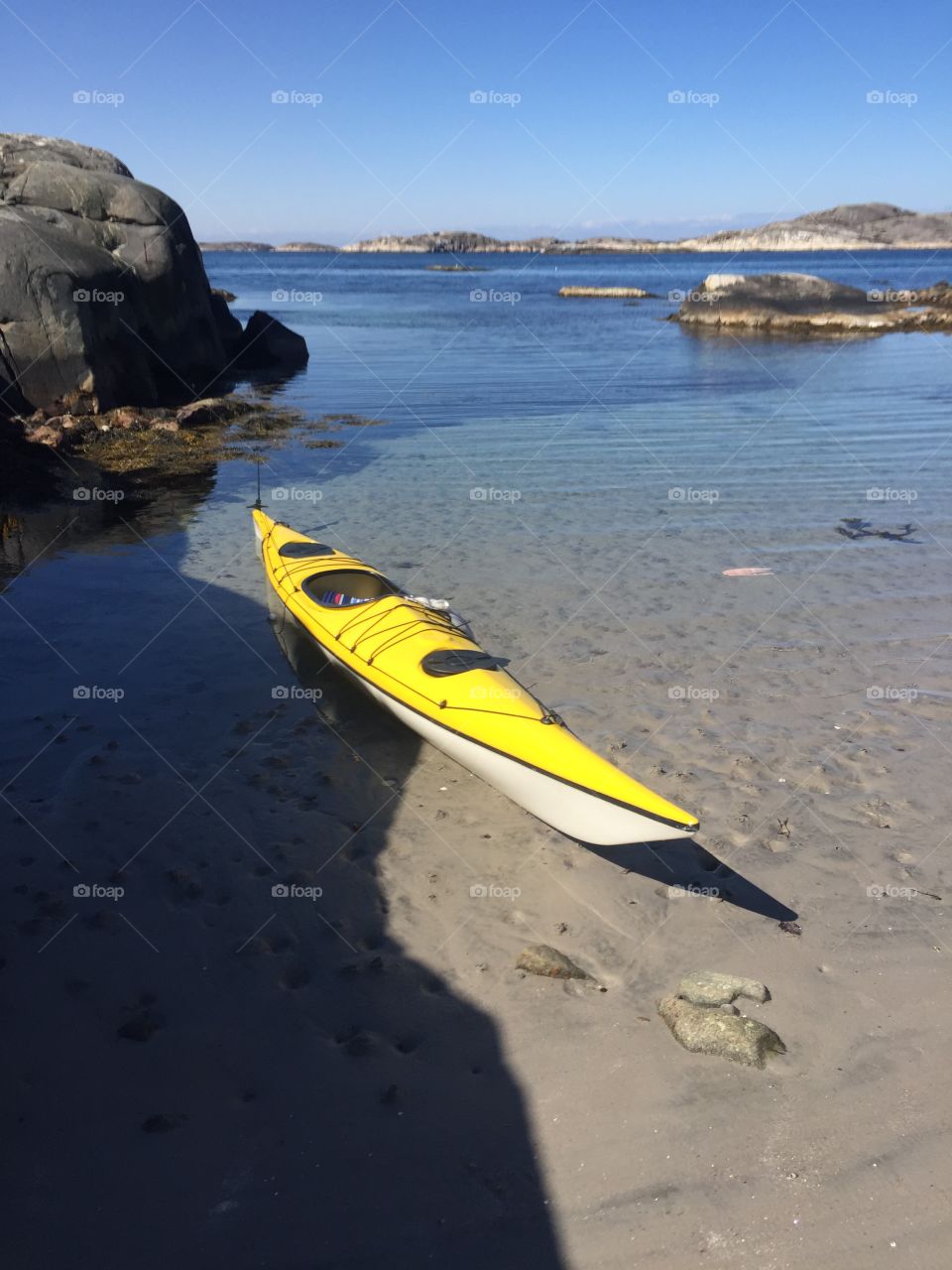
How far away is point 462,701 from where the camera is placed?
21.4 feet

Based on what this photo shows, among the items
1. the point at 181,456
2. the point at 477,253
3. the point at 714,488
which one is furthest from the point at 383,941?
the point at 477,253

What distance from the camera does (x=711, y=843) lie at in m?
5.94

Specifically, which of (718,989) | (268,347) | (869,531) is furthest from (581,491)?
(268,347)

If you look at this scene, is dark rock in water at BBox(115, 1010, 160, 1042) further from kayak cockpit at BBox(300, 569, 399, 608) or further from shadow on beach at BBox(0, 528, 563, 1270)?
kayak cockpit at BBox(300, 569, 399, 608)

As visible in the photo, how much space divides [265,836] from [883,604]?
23.6 feet

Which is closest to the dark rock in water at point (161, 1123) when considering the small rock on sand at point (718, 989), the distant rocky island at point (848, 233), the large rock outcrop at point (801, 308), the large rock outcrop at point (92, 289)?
the small rock on sand at point (718, 989)

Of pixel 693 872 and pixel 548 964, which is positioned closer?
pixel 548 964

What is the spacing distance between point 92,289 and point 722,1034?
18.6 m

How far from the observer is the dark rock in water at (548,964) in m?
4.85

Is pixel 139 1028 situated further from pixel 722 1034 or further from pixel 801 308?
pixel 801 308

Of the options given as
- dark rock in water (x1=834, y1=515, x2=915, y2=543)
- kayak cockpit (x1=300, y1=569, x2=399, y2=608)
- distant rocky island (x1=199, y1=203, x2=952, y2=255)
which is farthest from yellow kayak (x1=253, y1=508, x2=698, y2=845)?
distant rocky island (x1=199, y1=203, x2=952, y2=255)

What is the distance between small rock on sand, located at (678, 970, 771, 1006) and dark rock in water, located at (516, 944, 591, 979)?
21.2 inches

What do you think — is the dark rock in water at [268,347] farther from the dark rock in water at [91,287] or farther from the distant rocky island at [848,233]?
the distant rocky island at [848,233]

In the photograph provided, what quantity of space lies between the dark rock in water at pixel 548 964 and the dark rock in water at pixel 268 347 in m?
26.0
